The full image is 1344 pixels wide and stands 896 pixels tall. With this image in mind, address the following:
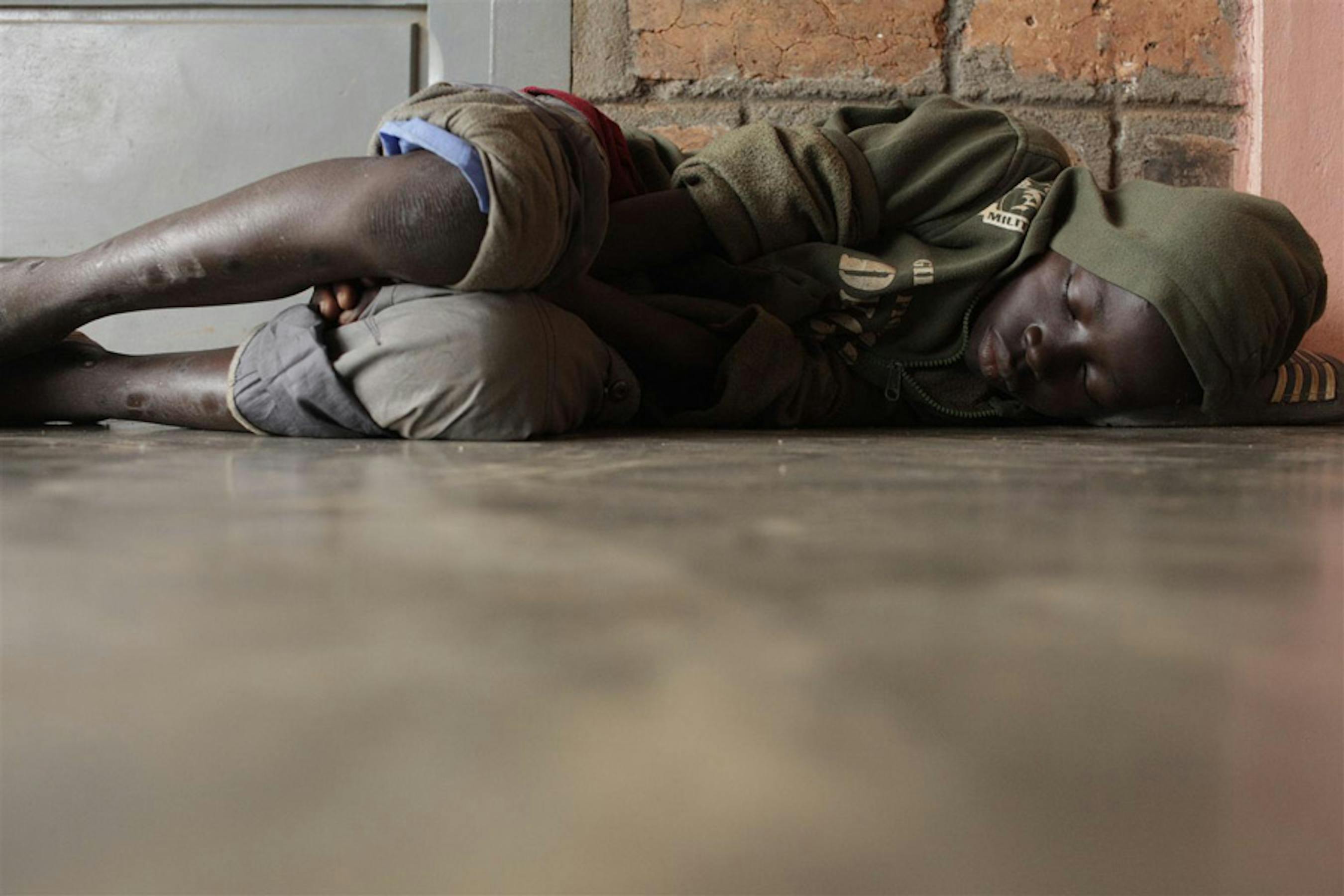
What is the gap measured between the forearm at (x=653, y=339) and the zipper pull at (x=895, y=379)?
230 millimetres

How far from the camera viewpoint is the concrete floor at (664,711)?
0.40 ft

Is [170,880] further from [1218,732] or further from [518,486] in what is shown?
[518,486]

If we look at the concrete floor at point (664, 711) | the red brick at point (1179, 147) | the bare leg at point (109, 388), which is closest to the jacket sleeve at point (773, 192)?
the bare leg at point (109, 388)

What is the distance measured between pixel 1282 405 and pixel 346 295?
114cm

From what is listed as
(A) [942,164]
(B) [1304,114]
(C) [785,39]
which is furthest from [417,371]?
(B) [1304,114]

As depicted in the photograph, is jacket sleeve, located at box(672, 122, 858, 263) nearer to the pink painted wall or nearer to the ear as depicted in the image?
the ear

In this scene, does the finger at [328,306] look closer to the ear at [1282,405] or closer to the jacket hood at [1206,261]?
the jacket hood at [1206,261]

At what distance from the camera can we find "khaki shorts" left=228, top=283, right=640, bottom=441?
863mm

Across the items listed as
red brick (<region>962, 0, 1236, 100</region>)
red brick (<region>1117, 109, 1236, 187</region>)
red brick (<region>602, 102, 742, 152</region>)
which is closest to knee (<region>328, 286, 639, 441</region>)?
red brick (<region>602, 102, 742, 152</region>)

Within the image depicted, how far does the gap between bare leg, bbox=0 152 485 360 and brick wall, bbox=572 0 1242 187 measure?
796 mm

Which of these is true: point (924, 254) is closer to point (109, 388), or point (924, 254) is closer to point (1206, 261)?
point (1206, 261)

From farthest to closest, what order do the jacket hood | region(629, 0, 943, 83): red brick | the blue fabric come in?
region(629, 0, 943, 83): red brick
the jacket hood
the blue fabric

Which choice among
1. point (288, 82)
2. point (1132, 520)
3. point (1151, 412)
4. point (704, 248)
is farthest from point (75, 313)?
point (1151, 412)

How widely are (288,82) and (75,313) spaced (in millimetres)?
Answer: 839
